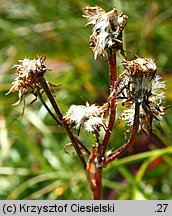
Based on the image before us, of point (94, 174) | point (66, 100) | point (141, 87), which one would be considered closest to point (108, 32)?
point (141, 87)

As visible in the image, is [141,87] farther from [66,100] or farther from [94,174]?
[66,100]

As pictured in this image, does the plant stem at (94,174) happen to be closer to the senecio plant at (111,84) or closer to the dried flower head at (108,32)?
the senecio plant at (111,84)

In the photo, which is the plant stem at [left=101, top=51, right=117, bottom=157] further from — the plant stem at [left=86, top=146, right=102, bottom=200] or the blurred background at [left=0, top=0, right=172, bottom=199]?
the blurred background at [left=0, top=0, right=172, bottom=199]

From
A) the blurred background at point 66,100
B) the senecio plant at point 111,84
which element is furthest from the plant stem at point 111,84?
the blurred background at point 66,100

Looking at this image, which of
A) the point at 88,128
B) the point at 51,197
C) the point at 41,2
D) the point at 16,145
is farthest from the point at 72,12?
the point at 88,128

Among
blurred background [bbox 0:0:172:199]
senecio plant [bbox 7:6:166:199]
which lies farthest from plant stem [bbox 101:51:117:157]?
blurred background [bbox 0:0:172:199]
